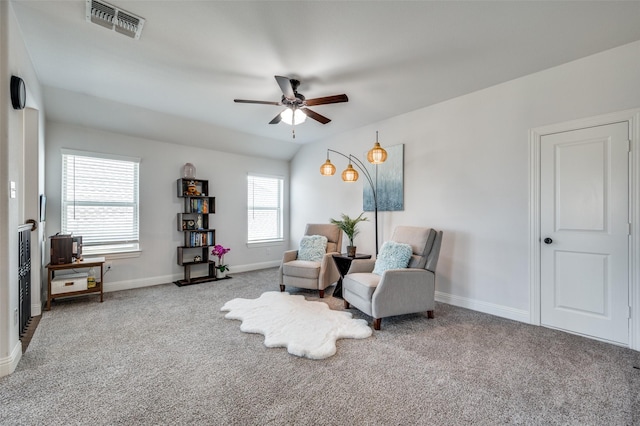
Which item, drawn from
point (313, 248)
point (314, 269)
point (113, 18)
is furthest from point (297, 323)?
point (113, 18)

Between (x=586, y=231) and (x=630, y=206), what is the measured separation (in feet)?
1.23

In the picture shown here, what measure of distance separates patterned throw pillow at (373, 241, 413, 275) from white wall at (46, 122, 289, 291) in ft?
10.6

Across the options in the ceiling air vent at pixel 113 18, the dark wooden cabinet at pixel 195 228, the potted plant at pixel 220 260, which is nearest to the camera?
the ceiling air vent at pixel 113 18

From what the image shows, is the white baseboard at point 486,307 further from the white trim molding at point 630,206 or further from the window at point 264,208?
the window at point 264,208

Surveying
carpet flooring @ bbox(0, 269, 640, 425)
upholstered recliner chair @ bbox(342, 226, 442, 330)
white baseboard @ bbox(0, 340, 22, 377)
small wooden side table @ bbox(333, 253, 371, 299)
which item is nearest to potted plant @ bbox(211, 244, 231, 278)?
carpet flooring @ bbox(0, 269, 640, 425)

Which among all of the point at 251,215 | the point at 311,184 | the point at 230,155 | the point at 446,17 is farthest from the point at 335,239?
the point at 446,17

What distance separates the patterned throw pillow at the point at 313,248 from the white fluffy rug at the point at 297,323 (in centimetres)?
74

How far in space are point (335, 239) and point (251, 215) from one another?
2219mm

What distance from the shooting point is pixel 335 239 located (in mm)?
4535

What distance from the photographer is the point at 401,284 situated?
2.98 metres

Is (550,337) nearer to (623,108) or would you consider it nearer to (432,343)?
(432,343)

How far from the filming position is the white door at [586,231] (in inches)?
102

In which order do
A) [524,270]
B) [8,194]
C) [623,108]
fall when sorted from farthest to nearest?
[524,270] < [623,108] < [8,194]

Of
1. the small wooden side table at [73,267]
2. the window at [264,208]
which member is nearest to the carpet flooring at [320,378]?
the small wooden side table at [73,267]
